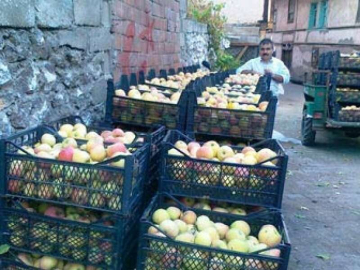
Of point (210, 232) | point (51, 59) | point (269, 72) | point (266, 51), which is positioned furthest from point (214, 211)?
point (266, 51)

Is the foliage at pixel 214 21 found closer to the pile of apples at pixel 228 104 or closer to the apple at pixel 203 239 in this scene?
the pile of apples at pixel 228 104

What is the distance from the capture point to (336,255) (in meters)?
3.89

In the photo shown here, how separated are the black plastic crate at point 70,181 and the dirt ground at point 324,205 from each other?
80.0 inches

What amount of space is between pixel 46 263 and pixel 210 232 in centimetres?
94

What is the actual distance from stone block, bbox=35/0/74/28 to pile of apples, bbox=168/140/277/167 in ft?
4.35

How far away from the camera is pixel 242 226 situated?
2.52 m

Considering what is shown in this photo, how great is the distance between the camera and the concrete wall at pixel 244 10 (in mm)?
29688

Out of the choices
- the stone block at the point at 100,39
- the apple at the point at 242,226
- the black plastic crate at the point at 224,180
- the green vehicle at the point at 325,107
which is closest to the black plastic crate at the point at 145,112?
the stone block at the point at 100,39

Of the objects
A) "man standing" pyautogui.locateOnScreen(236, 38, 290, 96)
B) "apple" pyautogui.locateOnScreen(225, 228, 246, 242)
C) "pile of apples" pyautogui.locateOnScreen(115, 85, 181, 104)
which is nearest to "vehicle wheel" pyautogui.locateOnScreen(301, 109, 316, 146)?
"man standing" pyautogui.locateOnScreen(236, 38, 290, 96)

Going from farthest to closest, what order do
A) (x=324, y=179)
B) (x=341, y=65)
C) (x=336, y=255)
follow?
(x=341, y=65) < (x=324, y=179) < (x=336, y=255)

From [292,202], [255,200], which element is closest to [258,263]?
[255,200]

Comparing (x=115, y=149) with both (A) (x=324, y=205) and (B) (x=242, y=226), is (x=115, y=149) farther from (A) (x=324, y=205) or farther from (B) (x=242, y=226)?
(A) (x=324, y=205)

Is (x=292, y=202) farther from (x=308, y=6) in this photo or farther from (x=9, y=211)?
(x=308, y=6)

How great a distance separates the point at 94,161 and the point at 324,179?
4.60 m
